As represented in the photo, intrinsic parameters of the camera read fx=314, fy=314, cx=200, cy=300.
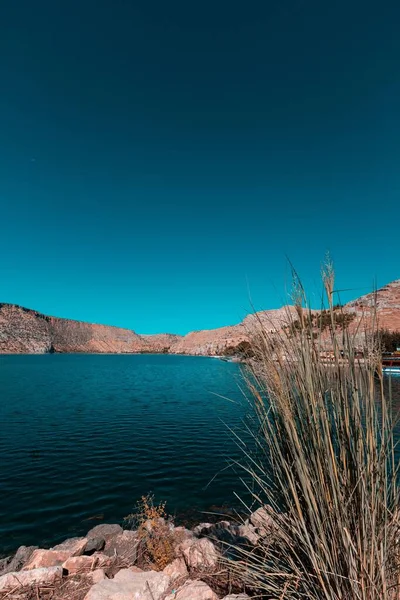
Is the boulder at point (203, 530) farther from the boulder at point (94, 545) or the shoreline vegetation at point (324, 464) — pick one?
the shoreline vegetation at point (324, 464)

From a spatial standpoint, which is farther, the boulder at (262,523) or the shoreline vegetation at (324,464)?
the boulder at (262,523)

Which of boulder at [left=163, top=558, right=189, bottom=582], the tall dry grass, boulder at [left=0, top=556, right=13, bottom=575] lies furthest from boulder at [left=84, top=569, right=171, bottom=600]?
boulder at [left=0, top=556, right=13, bottom=575]

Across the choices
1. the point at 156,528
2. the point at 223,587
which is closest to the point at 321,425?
the point at 223,587

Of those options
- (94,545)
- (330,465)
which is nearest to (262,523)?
(330,465)

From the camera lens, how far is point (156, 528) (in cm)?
562

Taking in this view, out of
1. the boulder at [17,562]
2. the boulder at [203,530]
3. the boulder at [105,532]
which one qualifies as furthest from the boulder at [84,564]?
the boulder at [203,530]

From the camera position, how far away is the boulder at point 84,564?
5.02 meters

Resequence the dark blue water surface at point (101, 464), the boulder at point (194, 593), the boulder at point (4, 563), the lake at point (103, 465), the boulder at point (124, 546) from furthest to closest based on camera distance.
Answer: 1. the dark blue water surface at point (101, 464)
2. the lake at point (103, 465)
3. the boulder at point (4, 563)
4. the boulder at point (124, 546)
5. the boulder at point (194, 593)

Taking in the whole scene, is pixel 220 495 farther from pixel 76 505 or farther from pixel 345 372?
pixel 345 372

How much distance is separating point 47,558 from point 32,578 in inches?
42.1

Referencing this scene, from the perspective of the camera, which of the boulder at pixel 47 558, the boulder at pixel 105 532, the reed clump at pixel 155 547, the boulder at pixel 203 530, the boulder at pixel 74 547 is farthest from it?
the boulder at pixel 203 530

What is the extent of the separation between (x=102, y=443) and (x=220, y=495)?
26.3ft

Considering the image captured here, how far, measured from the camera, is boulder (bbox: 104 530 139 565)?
212 inches

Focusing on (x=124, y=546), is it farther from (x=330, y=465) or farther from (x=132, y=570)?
(x=330, y=465)
